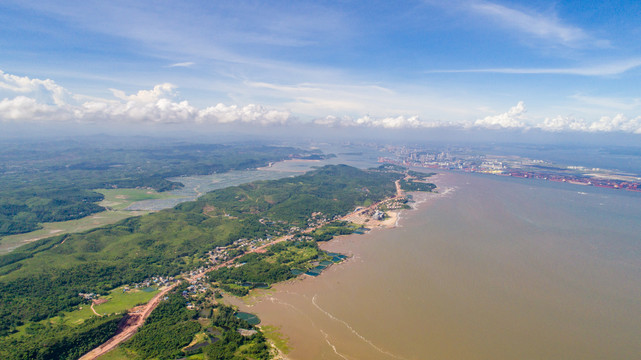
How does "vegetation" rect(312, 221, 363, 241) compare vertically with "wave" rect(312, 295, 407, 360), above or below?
above

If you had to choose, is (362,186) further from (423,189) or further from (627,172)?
(627,172)

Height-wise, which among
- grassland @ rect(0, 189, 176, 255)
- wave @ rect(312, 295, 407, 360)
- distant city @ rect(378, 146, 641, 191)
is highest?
distant city @ rect(378, 146, 641, 191)

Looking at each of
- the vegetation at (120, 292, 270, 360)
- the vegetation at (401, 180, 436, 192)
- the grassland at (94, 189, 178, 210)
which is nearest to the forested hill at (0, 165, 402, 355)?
the vegetation at (120, 292, 270, 360)

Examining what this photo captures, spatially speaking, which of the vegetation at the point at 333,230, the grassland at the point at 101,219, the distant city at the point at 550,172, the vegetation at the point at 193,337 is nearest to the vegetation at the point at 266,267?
the vegetation at the point at 333,230

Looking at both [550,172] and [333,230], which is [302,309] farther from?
[550,172]

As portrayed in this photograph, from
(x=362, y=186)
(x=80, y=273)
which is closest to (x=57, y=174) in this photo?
(x=80, y=273)

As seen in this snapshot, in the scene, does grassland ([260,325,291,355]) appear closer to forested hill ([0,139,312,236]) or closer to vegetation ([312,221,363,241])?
vegetation ([312,221,363,241])
